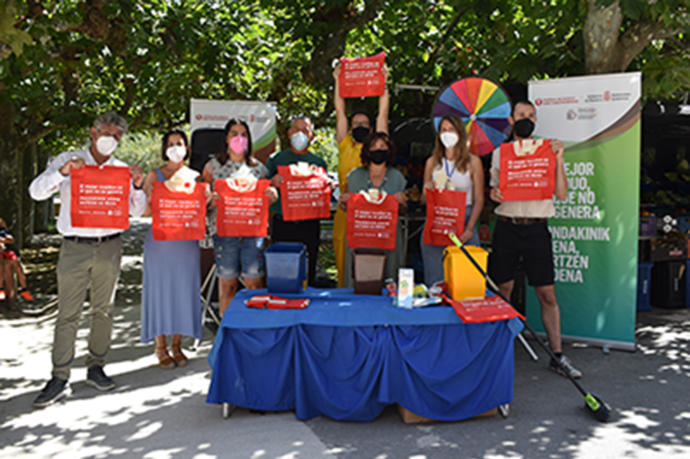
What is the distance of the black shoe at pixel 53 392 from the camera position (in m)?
4.51

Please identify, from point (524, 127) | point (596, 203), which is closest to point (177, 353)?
point (524, 127)

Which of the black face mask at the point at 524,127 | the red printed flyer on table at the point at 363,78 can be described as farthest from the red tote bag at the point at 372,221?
the red printed flyer on table at the point at 363,78

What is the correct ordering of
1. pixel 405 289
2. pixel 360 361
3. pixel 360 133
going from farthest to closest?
pixel 360 133 < pixel 405 289 < pixel 360 361

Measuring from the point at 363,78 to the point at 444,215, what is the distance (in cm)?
161

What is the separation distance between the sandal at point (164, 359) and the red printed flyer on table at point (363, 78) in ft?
9.26

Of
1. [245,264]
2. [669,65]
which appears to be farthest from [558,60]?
[245,264]

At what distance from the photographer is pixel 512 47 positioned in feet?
22.5

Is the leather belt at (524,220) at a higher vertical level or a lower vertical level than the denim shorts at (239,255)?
higher

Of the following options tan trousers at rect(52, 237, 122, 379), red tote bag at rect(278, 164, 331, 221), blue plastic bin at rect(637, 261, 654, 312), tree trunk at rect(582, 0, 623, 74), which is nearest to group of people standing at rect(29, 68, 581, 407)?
tan trousers at rect(52, 237, 122, 379)

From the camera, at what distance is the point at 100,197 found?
454 cm

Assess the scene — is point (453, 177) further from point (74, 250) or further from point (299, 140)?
point (74, 250)

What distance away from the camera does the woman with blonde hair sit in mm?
4977

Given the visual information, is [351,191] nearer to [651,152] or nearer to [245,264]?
[245,264]

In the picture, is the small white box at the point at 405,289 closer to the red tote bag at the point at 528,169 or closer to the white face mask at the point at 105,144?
the red tote bag at the point at 528,169
